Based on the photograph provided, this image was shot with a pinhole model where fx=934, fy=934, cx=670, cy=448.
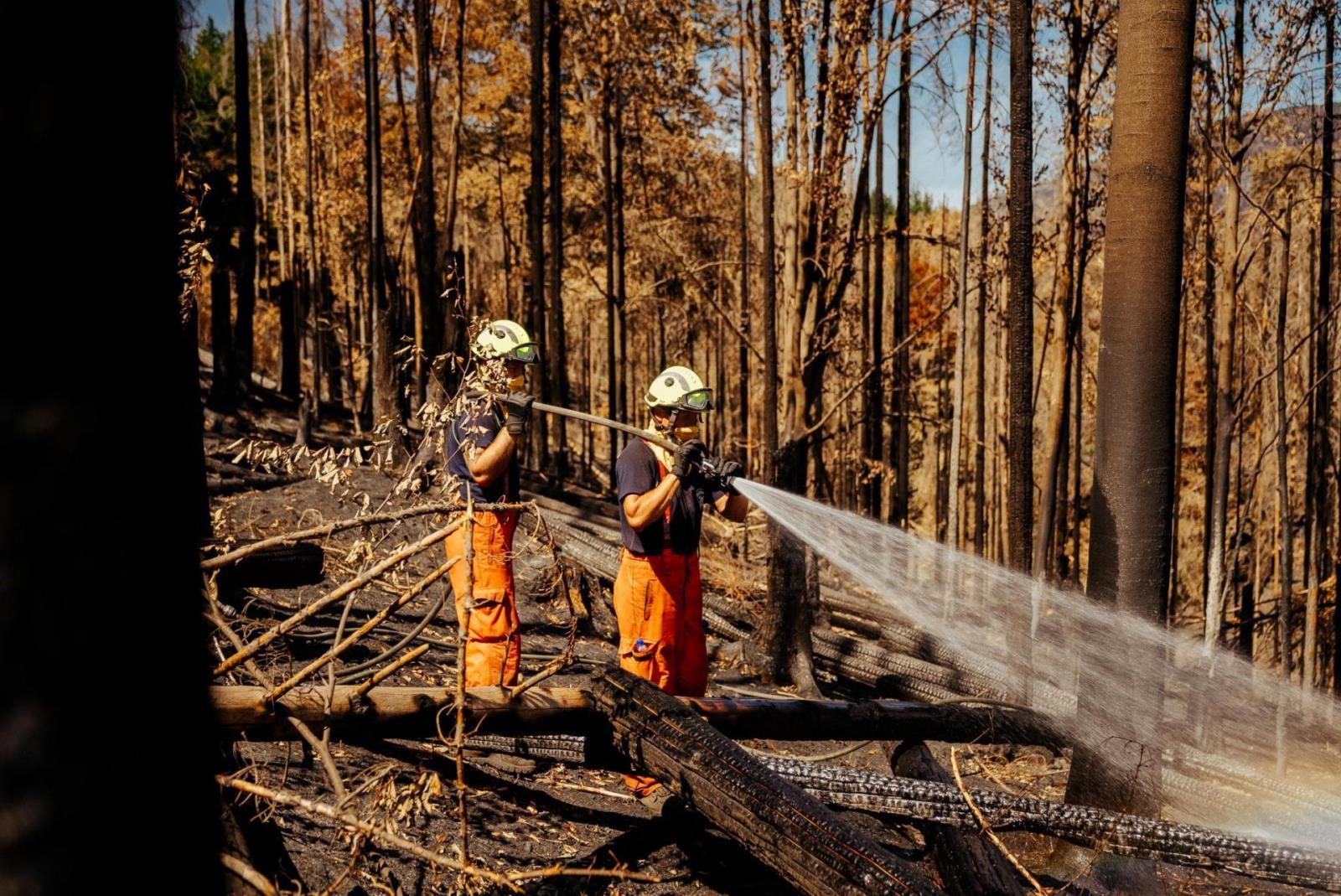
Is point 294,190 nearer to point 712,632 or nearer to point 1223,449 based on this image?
point 712,632

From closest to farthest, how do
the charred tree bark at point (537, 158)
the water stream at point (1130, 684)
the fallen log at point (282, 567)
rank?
the water stream at point (1130, 684)
the fallen log at point (282, 567)
the charred tree bark at point (537, 158)

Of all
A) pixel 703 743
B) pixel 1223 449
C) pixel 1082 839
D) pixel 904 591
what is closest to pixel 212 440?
pixel 904 591

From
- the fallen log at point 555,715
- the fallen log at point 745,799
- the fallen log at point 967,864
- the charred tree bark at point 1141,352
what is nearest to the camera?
the fallen log at point 745,799

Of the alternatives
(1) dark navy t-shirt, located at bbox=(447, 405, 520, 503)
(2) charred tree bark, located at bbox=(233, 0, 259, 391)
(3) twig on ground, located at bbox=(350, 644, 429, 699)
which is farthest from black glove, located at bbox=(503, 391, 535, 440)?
(2) charred tree bark, located at bbox=(233, 0, 259, 391)

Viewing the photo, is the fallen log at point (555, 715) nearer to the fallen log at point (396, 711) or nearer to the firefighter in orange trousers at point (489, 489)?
the fallen log at point (396, 711)

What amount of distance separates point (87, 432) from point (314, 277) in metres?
17.5

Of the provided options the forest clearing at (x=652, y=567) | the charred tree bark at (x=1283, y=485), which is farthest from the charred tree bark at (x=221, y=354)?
the charred tree bark at (x=1283, y=485)

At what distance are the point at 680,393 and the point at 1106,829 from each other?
2.79 metres

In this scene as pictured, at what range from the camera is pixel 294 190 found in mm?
22297

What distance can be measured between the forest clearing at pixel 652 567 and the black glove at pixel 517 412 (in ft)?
0.18

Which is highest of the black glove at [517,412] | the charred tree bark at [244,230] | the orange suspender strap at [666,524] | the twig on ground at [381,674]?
the charred tree bark at [244,230]

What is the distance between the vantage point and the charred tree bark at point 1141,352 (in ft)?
14.0

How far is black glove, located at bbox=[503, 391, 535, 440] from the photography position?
4938mm

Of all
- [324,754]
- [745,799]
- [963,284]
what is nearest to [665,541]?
[745,799]
